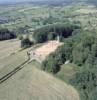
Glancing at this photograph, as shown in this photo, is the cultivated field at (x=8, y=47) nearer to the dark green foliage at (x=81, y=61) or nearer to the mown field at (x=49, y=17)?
the dark green foliage at (x=81, y=61)

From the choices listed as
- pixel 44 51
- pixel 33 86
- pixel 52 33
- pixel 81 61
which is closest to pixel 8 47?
pixel 52 33

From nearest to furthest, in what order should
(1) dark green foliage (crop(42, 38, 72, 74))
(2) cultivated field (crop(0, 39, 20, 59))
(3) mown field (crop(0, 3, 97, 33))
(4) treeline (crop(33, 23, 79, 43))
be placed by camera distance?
1. (1) dark green foliage (crop(42, 38, 72, 74))
2. (2) cultivated field (crop(0, 39, 20, 59))
3. (4) treeline (crop(33, 23, 79, 43))
4. (3) mown field (crop(0, 3, 97, 33))

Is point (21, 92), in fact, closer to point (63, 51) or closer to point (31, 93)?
point (31, 93)

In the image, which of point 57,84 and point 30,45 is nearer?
point 57,84

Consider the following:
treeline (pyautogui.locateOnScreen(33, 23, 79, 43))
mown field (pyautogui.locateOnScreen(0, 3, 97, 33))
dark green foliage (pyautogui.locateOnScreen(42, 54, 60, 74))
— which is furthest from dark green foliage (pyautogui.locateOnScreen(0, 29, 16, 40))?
dark green foliage (pyautogui.locateOnScreen(42, 54, 60, 74))

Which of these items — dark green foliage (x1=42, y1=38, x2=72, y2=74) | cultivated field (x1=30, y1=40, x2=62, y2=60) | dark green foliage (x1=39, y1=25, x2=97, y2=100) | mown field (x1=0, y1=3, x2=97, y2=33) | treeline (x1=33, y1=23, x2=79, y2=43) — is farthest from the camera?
mown field (x1=0, y1=3, x2=97, y2=33)

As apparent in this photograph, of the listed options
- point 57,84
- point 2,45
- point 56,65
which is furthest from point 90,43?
point 2,45

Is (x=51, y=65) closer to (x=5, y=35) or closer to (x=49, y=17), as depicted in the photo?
(x=5, y=35)

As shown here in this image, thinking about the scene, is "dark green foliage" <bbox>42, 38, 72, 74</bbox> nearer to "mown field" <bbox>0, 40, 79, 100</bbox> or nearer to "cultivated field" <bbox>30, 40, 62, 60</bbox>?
"mown field" <bbox>0, 40, 79, 100</bbox>

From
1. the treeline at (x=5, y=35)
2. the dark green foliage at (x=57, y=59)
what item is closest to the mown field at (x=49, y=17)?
the treeline at (x=5, y=35)
